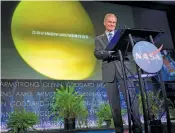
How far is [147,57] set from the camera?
187 cm

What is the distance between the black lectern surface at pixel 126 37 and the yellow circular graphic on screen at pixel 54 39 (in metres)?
1.99

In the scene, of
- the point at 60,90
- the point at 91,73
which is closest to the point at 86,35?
the point at 91,73

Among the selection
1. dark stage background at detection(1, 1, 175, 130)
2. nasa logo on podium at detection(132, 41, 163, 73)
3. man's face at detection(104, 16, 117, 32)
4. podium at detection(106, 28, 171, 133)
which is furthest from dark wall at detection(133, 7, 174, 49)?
nasa logo on podium at detection(132, 41, 163, 73)

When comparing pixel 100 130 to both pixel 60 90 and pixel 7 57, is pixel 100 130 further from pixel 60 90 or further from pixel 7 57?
pixel 7 57

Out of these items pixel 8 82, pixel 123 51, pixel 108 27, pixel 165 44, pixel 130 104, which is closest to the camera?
pixel 130 104

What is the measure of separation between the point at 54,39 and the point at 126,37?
2326 millimetres

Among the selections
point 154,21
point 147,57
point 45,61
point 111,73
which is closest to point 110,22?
point 111,73

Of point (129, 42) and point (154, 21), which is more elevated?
point (154, 21)

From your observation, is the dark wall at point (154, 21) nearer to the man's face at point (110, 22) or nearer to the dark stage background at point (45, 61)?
the dark stage background at point (45, 61)

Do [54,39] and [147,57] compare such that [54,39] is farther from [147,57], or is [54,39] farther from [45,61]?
[147,57]

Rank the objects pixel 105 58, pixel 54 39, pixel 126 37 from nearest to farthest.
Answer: pixel 126 37 < pixel 105 58 < pixel 54 39

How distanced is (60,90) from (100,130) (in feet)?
2.93

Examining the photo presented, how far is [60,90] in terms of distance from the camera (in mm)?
3764

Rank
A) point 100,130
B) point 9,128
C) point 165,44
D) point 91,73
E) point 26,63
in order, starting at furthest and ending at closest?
point 165,44 → point 91,73 → point 26,63 → point 100,130 → point 9,128
